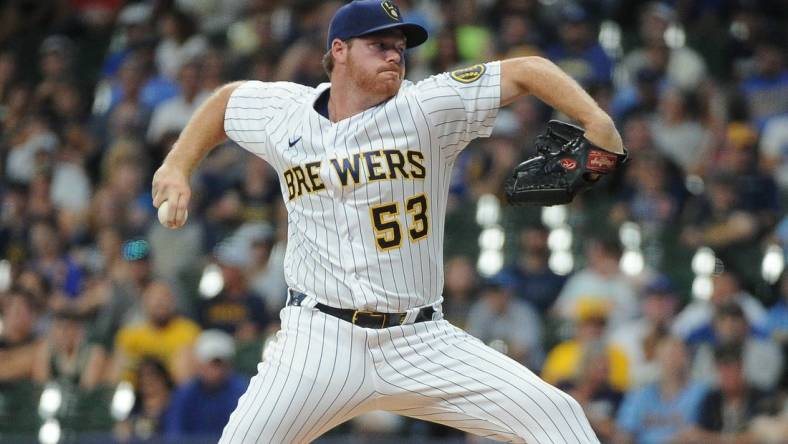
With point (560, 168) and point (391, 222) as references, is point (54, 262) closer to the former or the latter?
point (391, 222)

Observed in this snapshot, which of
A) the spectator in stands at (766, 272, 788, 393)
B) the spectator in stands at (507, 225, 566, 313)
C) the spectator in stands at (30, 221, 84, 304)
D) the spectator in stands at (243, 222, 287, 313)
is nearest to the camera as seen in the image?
the spectator in stands at (766, 272, 788, 393)

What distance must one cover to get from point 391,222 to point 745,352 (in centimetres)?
394

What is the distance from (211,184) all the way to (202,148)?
5.83 metres

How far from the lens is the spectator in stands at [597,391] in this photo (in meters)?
7.63

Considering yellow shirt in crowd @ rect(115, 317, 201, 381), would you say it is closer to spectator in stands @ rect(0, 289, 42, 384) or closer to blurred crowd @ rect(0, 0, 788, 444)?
blurred crowd @ rect(0, 0, 788, 444)

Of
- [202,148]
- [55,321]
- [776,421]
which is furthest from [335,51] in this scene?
[55,321]

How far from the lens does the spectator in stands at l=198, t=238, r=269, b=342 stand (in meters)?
9.07

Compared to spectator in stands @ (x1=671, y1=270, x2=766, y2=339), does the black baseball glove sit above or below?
above

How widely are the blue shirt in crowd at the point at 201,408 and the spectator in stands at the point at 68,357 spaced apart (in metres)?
Result: 1.13

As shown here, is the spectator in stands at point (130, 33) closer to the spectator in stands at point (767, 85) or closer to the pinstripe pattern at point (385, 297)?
the spectator in stands at point (767, 85)

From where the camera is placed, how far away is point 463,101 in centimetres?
437

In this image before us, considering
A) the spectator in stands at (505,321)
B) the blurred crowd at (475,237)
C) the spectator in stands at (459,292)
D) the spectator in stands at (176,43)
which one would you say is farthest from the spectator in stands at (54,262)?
the spectator in stands at (505,321)

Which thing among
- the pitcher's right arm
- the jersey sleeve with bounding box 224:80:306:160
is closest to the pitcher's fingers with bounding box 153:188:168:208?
the pitcher's right arm

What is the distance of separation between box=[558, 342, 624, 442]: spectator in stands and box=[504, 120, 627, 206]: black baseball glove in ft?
11.3
